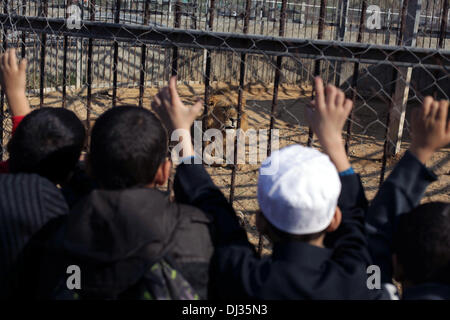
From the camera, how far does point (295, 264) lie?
4.12 ft

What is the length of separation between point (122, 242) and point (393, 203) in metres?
0.79

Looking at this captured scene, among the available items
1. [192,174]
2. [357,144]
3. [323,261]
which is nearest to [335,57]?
[192,174]

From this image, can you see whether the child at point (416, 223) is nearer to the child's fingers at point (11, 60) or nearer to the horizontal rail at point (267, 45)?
the horizontal rail at point (267, 45)

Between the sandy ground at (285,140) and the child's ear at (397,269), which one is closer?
the child's ear at (397,269)

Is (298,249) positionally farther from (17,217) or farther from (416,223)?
(17,217)

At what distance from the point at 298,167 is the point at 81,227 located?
56cm

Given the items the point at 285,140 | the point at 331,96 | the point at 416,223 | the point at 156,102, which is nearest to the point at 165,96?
the point at 156,102

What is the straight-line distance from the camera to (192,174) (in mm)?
1589

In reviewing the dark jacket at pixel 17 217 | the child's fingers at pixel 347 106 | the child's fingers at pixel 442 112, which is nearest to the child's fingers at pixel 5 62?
the dark jacket at pixel 17 217

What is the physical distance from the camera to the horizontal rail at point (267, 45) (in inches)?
78.7

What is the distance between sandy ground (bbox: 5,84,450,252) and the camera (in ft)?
17.1

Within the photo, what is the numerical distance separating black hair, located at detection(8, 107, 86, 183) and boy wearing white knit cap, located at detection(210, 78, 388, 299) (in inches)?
25.7

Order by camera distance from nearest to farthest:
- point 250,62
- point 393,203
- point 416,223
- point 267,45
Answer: point 416,223 → point 393,203 → point 267,45 → point 250,62

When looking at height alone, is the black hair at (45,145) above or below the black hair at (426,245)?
above
